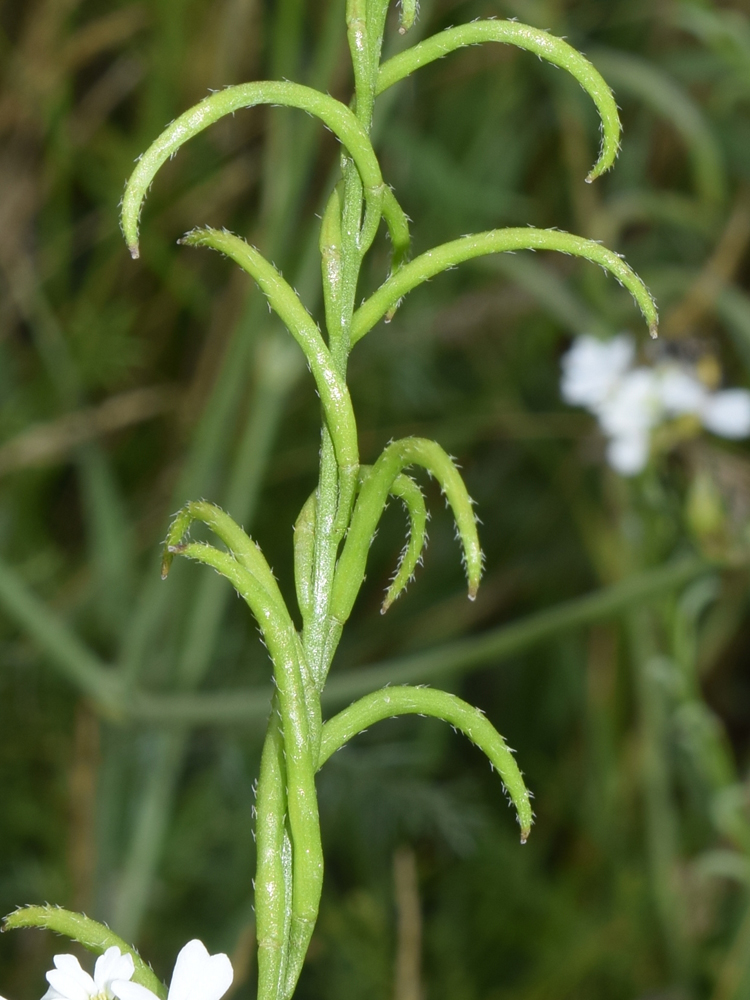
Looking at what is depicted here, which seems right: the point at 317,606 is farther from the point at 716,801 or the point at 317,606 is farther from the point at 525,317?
the point at 525,317

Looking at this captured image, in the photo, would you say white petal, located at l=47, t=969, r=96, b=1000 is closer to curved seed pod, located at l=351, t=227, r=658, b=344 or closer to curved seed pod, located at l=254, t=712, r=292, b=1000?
curved seed pod, located at l=254, t=712, r=292, b=1000

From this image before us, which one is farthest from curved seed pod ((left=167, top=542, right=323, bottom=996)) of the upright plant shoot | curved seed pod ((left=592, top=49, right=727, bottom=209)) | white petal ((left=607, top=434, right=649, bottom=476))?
curved seed pod ((left=592, top=49, right=727, bottom=209))

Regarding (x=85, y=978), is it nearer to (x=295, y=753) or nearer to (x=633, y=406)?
A: (x=295, y=753)

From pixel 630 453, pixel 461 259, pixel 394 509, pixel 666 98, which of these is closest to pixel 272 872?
pixel 461 259

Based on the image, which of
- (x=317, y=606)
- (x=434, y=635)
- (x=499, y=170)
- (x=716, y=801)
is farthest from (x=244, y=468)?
(x=317, y=606)

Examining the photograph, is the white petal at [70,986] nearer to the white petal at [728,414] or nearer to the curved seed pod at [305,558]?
the curved seed pod at [305,558]

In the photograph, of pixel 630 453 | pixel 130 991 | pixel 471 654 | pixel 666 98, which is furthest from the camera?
pixel 666 98

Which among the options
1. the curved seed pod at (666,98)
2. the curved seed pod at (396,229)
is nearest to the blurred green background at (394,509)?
the curved seed pod at (666,98)
